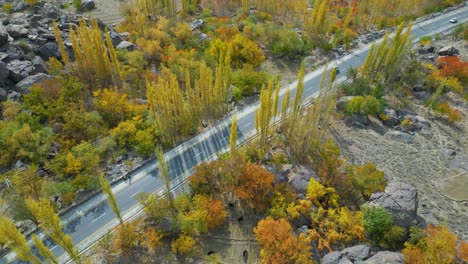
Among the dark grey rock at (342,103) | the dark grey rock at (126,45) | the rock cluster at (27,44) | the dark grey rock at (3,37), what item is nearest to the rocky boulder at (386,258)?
the dark grey rock at (342,103)

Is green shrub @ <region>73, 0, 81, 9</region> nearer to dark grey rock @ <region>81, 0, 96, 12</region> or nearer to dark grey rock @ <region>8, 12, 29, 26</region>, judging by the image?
dark grey rock @ <region>81, 0, 96, 12</region>

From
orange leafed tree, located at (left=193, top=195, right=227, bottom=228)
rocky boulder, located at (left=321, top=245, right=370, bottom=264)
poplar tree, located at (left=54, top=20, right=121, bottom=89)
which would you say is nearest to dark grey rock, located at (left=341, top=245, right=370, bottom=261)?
rocky boulder, located at (left=321, top=245, right=370, bottom=264)

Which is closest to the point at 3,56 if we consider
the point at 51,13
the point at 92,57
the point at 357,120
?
the point at 92,57

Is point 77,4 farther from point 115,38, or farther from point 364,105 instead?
point 364,105

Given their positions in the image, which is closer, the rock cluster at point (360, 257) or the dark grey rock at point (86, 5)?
the rock cluster at point (360, 257)

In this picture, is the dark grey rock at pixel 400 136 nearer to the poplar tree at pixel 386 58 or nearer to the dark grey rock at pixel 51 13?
the poplar tree at pixel 386 58

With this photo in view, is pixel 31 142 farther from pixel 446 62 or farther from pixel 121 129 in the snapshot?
pixel 446 62

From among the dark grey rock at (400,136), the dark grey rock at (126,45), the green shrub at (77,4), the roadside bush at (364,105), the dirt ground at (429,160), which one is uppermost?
the green shrub at (77,4)
